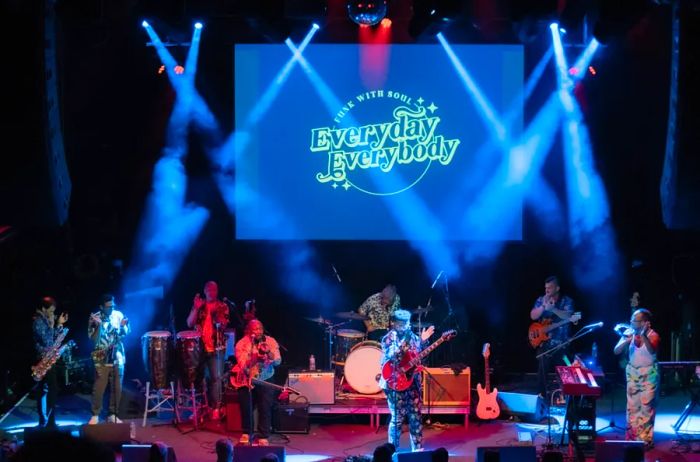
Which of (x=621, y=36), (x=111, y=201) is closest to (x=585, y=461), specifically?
(x=621, y=36)

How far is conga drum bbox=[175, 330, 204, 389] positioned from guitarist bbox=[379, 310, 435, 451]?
2.73 metres

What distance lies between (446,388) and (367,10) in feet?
15.0

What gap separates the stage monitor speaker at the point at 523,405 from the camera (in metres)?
11.2

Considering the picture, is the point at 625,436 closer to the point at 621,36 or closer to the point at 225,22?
the point at 621,36

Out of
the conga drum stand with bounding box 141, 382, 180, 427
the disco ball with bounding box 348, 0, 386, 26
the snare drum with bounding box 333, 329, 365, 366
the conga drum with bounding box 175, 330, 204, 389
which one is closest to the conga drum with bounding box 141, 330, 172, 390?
the conga drum with bounding box 175, 330, 204, 389

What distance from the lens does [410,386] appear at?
367 inches

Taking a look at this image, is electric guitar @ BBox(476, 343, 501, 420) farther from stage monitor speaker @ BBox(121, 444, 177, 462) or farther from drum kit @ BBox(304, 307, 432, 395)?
stage monitor speaker @ BBox(121, 444, 177, 462)

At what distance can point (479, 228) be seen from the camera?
40.9ft

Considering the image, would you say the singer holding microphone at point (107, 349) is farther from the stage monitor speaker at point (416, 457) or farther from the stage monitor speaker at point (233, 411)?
the stage monitor speaker at point (416, 457)

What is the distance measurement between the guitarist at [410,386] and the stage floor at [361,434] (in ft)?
2.60

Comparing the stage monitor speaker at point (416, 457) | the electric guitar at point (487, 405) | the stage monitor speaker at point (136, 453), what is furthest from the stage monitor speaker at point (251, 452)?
the electric guitar at point (487, 405)

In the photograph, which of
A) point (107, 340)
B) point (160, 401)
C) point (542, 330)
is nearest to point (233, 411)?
point (160, 401)

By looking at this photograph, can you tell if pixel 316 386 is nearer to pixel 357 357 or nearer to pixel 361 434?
pixel 357 357

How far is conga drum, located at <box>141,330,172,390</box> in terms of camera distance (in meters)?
10.9
